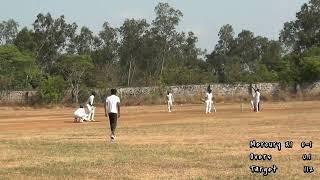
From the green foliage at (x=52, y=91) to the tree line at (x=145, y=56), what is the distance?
0.34 ft

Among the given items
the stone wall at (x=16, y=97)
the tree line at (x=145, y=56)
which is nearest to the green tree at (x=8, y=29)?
the tree line at (x=145, y=56)

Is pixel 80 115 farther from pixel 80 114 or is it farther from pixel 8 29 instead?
pixel 8 29

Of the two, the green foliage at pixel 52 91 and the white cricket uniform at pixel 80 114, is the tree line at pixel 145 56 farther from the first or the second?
the white cricket uniform at pixel 80 114

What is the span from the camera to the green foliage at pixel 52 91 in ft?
198

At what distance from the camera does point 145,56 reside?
294 feet

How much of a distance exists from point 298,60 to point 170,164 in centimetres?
5727

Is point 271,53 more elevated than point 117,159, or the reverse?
point 271,53


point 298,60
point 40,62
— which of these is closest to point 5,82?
point 40,62

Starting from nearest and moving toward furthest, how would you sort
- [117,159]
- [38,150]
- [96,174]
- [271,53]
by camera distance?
[96,174], [117,159], [38,150], [271,53]

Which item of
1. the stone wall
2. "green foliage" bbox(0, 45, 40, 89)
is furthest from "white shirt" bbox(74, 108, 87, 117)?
"green foliage" bbox(0, 45, 40, 89)

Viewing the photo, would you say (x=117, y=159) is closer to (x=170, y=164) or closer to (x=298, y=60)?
(x=170, y=164)

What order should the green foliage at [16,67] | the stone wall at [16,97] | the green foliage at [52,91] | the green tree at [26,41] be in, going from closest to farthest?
the green foliage at [52,91] → the stone wall at [16,97] → the green foliage at [16,67] → the green tree at [26,41]

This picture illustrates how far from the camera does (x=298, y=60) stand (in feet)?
221

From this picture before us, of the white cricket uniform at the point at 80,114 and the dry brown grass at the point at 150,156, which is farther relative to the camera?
the white cricket uniform at the point at 80,114
